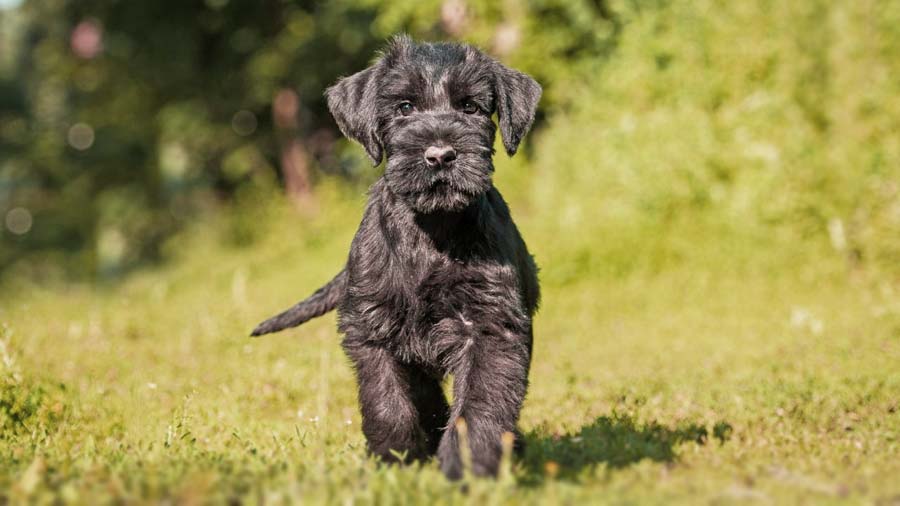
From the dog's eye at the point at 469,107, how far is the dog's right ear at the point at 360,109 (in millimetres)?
390

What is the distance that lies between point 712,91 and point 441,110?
818 centimetres

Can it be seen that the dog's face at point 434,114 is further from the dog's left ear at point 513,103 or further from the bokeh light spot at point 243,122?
the bokeh light spot at point 243,122

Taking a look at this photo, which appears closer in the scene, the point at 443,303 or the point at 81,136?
the point at 443,303

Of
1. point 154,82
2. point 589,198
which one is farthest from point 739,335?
point 154,82

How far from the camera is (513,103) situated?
15.2ft

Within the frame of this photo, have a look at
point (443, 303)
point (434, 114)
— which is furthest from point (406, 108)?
point (443, 303)

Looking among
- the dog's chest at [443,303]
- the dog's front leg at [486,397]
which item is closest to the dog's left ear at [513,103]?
the dog's chest at [443,303]

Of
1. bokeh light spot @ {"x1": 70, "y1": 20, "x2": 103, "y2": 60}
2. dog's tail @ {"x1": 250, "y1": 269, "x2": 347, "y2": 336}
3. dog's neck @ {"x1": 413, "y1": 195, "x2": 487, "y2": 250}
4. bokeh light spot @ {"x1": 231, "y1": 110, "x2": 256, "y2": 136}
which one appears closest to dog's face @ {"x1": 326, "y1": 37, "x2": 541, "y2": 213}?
dog's neck @ {"x1": 413, "y1": 195, "x2": 487, "y2": 250}

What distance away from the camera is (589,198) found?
12016mm

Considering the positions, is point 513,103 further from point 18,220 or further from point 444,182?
point 18,220

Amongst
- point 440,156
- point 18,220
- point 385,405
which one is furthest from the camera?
point 18,220

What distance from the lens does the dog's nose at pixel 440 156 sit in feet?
13.1

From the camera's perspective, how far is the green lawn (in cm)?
329

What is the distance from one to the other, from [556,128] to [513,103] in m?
9.27
